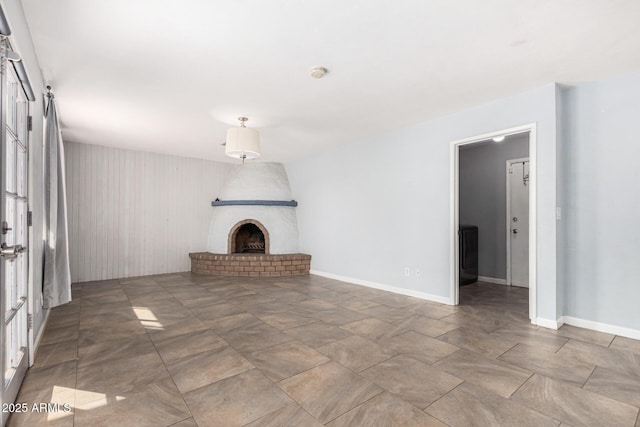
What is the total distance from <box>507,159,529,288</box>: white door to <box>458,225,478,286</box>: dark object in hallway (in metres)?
0.48

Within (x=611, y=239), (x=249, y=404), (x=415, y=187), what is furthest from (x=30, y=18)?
(x=611, y=239)

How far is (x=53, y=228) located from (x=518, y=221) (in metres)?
6.02

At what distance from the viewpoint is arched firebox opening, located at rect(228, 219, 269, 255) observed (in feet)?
20.6

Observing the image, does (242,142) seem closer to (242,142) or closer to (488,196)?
(242,142)

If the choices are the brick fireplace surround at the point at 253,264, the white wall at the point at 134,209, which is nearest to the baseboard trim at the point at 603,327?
the brick fireplace surround at the point at 253,264

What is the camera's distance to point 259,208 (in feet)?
20.8

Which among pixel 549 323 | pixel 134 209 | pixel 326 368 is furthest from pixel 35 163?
pixel 549 323

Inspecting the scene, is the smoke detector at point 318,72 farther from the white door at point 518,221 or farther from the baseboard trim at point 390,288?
the white door at point 518,221

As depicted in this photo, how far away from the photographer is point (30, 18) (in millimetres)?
2023

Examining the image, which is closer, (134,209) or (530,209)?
(530,209)

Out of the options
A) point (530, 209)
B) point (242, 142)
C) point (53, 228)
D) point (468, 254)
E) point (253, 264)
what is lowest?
point (253, 264)

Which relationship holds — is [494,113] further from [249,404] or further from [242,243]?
[242,243]

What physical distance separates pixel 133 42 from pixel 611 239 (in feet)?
14.4

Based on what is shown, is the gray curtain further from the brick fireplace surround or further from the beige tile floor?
the brick fireplace surround
